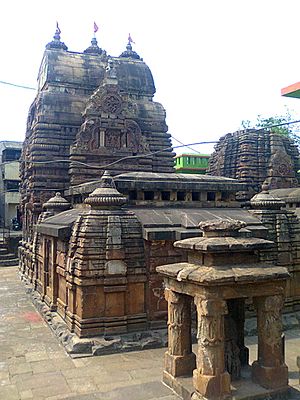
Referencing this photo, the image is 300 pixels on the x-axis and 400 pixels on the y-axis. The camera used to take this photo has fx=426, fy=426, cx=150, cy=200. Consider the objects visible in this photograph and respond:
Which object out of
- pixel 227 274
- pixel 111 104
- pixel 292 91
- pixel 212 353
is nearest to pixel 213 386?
pixel 212 353

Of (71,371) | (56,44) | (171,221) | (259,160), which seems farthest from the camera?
(259,160)

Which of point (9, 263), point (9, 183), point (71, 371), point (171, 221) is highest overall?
point (9, 183)

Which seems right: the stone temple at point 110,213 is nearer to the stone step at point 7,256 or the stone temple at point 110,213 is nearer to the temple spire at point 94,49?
the temple spire at point 94,49

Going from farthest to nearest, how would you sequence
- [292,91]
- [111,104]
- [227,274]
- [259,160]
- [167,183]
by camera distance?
[259,160], [111,104], [167,183], [292,91], [227,274]

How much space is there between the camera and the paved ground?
745cm

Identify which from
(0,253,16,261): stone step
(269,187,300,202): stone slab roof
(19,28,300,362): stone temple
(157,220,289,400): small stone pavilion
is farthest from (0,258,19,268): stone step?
(157,220,289,400): small stone pavilion

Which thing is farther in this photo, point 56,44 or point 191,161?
point 191,161

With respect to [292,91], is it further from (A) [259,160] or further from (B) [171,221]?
(A) [259,160]

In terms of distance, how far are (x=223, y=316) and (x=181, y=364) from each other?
1.49 m

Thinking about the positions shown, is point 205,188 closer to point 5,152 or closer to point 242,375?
point 242,375

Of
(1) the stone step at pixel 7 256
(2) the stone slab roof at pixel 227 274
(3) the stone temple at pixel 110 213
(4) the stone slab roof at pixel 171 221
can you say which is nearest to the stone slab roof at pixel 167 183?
(3) the stone temple at pixel 110 213

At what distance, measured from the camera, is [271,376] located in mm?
6988

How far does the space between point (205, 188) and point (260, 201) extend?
5.58 ft

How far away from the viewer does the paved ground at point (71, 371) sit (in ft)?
24.4
